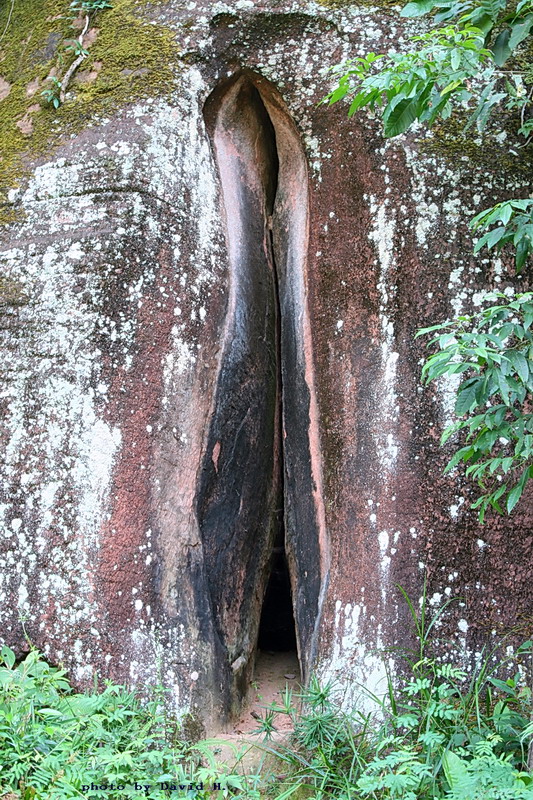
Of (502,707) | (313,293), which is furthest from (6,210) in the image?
(502,707)

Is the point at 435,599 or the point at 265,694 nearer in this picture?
the point at 435,599

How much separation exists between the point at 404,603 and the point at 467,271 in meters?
1.34

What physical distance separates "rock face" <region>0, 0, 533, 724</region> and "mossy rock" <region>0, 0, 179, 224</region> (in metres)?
0.02

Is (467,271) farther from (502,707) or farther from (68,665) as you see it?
(68,665)

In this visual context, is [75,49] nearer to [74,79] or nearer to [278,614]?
[74,79]

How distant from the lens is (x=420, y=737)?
273 cm

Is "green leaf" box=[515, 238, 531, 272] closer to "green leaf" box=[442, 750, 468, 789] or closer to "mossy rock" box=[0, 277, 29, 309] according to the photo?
"green leaf" box=[442, 750, 468, 789]

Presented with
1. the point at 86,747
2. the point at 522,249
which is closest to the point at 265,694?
the point at 86,747

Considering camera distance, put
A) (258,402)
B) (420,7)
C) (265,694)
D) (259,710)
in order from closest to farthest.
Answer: (420,7) → (259,710) → (265,694) → (258,402)

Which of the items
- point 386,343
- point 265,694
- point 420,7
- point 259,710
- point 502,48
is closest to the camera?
point 420,7

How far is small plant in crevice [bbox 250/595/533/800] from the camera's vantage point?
2529 millimetres

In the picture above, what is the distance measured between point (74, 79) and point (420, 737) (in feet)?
10.4

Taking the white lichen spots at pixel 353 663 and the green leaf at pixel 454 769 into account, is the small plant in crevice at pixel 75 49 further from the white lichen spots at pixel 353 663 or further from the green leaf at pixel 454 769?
the green leaf at pixel 454 769

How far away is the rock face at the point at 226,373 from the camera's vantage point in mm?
3197
